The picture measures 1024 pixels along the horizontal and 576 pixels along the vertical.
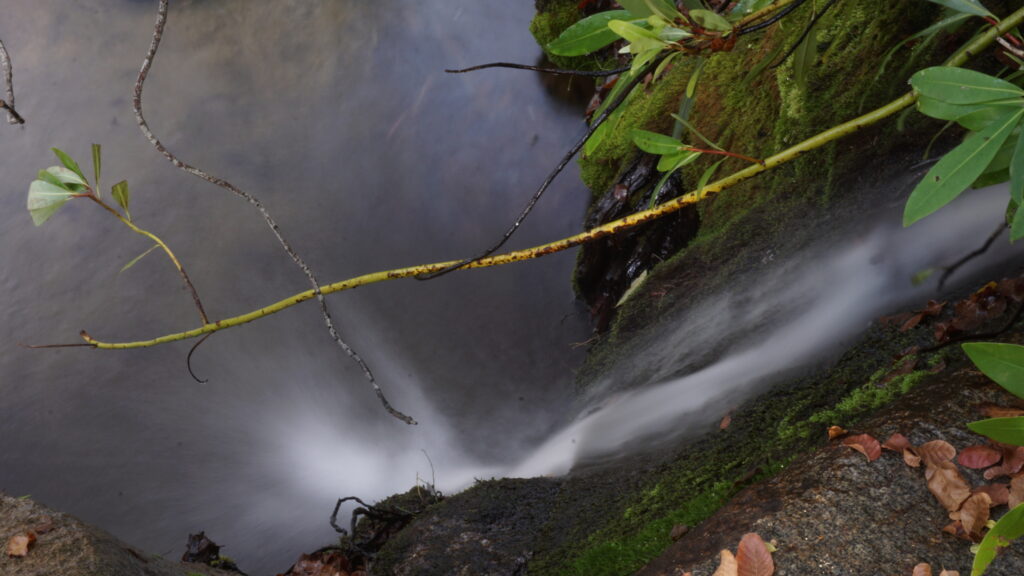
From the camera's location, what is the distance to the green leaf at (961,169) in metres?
1.07

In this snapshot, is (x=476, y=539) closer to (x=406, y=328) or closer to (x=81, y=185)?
(x=81, y=185)

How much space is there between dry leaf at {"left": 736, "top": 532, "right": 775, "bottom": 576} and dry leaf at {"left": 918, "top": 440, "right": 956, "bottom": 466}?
0.33m

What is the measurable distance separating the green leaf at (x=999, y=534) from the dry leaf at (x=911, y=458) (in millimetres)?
306

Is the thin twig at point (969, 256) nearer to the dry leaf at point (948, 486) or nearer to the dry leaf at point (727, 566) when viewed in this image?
the dry leaf at point (948, 486)

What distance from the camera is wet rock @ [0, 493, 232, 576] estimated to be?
4.98 feet

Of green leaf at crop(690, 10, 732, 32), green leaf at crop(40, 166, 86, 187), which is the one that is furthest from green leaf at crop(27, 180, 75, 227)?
green leaf at crop(690, 10, 732, 32)

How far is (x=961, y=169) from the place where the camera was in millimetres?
1082

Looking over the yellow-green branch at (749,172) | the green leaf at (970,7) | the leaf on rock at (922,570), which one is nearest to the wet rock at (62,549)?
the yellow-green branch at (749,172)

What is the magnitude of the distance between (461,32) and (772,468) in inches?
159

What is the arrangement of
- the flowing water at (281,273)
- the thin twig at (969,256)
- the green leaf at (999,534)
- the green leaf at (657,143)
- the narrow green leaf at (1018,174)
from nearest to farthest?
1. the green leaf at (999,534)
2. the narrow green leaf at (1018,174)
3. the green leaf at (657,143)
4. the thin twig at (969,256)
5. the flowing water at (281,273)

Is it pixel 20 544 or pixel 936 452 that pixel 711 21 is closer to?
pixel 936 452

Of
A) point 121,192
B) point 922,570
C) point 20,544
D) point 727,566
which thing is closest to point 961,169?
point 922,570

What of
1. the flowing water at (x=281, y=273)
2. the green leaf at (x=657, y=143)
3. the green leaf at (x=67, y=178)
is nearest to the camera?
the green leaf at (x=657, y=143)

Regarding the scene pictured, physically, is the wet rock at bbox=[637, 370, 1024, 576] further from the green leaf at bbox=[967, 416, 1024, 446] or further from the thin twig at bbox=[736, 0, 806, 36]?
the thin twig at bbox=[736, 0, 806, 36]
